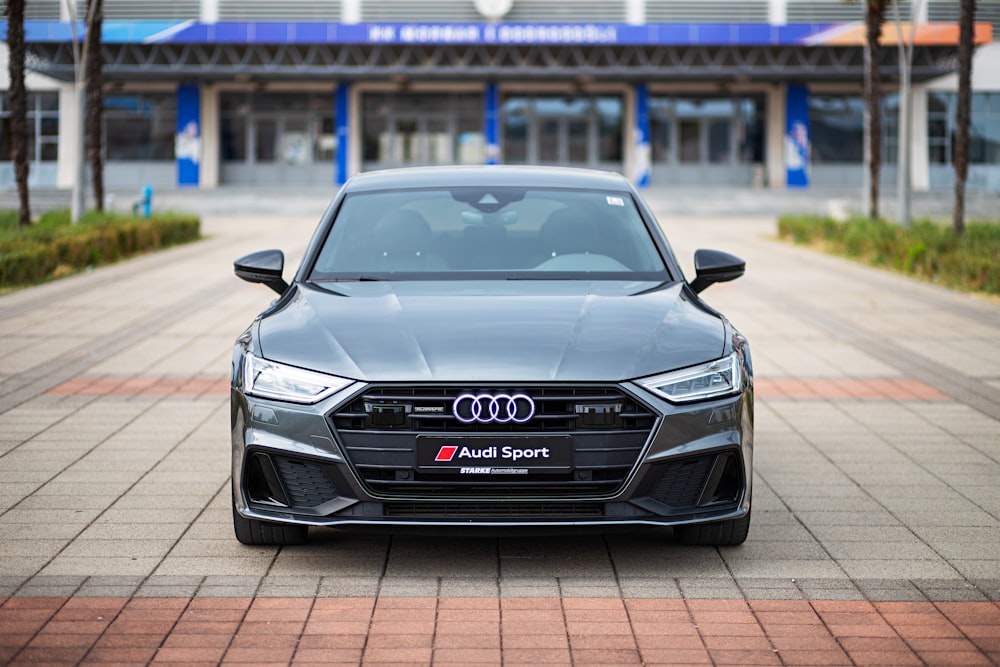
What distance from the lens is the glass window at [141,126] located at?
51.3 metres

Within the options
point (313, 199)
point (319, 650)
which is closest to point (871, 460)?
point (319, 650)

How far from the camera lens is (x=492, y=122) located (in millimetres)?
51688

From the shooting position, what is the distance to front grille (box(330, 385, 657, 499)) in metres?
4.77

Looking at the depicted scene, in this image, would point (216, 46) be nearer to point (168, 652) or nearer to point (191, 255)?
point (191, 255)

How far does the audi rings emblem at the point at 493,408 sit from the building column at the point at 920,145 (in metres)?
49.6

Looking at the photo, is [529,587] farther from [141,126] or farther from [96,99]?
[141,126]

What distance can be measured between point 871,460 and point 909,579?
229 cm

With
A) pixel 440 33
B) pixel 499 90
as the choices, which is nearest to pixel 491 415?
pixel 440 33

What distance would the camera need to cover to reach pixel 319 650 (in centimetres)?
418

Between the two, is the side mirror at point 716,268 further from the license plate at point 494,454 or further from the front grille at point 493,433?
the license plate at point 494,454

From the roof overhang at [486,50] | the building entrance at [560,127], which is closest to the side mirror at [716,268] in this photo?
the roof overhang at [486,50]

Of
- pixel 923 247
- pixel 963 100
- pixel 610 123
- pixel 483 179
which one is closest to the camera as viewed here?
pixel 483 179

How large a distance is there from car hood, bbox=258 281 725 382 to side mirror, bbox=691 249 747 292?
0.32 m

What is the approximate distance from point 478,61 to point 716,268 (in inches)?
1740
